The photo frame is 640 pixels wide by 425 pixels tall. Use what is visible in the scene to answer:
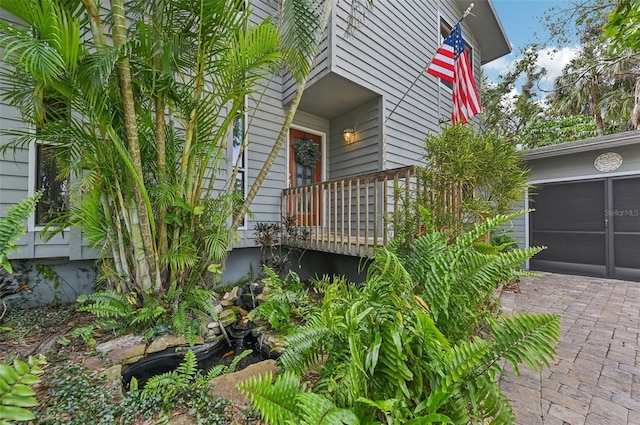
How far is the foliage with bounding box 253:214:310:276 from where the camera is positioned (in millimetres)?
4312

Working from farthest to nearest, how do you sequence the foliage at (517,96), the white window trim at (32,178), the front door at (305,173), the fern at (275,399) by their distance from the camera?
the foliage at (517,96) → the front door at (305,173) → the white window trim at (32,178) → the fern at (275,399)

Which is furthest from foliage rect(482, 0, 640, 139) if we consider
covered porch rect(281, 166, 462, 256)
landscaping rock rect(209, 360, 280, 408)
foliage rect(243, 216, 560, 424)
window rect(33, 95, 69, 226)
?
window rect(33, 95, 69, 226)

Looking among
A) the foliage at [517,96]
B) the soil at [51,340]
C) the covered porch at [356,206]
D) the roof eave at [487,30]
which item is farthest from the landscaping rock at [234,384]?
the foliage at [517,96]

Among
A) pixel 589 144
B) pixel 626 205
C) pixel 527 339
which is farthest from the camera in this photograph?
pixel 589 144

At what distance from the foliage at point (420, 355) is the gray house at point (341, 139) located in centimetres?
181

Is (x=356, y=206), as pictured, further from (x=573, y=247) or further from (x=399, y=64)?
(x=573, y=247)

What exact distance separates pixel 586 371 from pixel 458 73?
4.16 m

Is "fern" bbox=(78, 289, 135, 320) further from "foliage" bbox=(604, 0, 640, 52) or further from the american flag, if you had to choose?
"foliage" bbox=(604, 0, 640, 52)

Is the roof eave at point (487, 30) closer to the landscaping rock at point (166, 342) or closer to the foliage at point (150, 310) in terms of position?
the foliage at point (150, 310)

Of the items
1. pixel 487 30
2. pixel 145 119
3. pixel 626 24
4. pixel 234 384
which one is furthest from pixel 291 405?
pixel 487 30

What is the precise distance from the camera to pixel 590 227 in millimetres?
5191

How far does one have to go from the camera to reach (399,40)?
5570mm

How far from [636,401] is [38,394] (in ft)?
12.2

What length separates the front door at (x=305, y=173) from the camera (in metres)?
4.50
